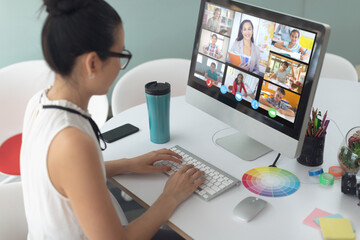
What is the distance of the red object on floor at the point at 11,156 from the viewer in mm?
1995

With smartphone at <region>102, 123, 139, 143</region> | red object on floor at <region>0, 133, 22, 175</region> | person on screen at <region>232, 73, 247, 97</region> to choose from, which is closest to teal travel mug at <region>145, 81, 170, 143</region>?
smartphone at <region>102, 123, 139, 143</region>

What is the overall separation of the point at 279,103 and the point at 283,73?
0.09m

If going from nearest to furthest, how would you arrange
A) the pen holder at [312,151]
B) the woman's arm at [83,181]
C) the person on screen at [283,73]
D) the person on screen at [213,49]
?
the woman's arm at [83,181]
the person on screen at [283,73]
the pen holder at [312,151]
the person on screen at [213,49]

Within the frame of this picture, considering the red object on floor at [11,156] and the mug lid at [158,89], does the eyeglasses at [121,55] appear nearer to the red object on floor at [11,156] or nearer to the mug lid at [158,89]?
the mug lid at [158,89]

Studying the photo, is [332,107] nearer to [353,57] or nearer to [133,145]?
[133,145]

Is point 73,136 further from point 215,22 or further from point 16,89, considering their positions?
point 16,89

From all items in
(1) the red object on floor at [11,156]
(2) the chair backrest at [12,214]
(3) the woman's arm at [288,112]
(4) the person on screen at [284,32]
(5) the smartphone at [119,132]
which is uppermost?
(4) the person on screen at [284,32]

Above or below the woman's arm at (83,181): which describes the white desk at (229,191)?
below

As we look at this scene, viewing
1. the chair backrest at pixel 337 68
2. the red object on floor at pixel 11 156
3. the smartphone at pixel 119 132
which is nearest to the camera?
the smartphone at pixel 119 132

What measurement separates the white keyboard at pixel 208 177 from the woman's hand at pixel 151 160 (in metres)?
0.02

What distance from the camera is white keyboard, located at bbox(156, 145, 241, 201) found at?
49.1 inches

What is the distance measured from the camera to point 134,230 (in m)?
1.12

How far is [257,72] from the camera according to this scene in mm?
1304

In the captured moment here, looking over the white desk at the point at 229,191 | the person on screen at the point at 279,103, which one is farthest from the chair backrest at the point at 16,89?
the person on screen at the point at 279,103
